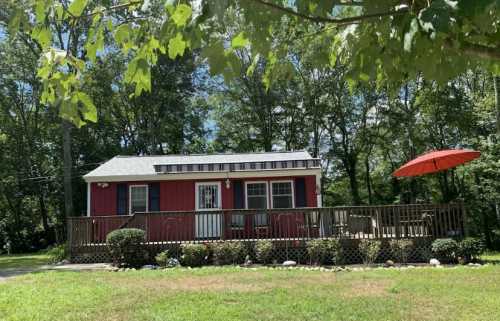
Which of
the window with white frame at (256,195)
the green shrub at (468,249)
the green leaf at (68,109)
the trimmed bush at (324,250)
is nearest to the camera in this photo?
the green leaf at (68,109)

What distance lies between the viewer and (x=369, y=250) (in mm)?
10961

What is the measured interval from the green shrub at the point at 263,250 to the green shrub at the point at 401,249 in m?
3.23

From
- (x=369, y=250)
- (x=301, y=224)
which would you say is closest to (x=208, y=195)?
(x=301, y=224)

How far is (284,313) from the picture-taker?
582cm

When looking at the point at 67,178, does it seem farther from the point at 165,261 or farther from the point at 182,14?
the point at 182,14

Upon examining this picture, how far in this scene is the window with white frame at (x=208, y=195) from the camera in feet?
49.5

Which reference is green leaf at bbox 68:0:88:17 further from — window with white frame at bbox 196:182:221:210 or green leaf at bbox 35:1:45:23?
window with white frame at bbox 196:182:221:210

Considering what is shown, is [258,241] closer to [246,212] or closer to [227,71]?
[246,212]

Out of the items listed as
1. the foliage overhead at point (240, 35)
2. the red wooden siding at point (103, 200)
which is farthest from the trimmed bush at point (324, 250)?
the foliage overhead at point (240, 35)

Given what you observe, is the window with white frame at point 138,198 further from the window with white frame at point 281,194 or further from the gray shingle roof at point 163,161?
the window with white frame at point 281,194

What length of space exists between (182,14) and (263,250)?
10.1 metres

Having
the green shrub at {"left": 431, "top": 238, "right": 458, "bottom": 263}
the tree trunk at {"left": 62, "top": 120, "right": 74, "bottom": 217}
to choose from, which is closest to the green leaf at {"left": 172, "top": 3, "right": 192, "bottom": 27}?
the green shrub at {"left": 431, "top": 238, "right": 458, "bottom": 263}

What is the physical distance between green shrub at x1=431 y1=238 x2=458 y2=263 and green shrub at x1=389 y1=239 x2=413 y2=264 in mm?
593

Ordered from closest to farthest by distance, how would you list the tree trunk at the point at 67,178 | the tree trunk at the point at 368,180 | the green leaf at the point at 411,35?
the green leaf at the point at 411,35, the tree trunk at the point at 67,178, the tree trunk at the point at 368,180
